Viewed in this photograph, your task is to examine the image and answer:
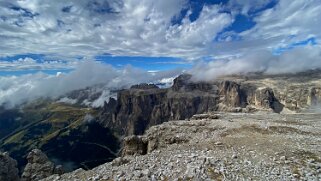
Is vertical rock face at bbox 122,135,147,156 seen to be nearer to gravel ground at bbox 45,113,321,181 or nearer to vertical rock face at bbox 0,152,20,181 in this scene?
gravel ground at bbox 45,113,321,181

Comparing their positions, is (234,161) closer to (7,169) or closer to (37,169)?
(37,169)

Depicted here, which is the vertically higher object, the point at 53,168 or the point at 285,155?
the point at 285,155

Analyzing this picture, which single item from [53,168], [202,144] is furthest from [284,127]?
[53,168]

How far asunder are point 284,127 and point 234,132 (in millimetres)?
6824

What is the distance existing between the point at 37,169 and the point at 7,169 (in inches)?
175

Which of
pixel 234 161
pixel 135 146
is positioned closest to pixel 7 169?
pixel 135 146

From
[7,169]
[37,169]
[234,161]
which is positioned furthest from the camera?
[37,169]

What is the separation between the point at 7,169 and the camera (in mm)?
46906

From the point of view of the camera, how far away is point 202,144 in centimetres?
3281

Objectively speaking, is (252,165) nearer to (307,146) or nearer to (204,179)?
(204,179)

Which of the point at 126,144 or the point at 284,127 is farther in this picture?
the point at 126,144

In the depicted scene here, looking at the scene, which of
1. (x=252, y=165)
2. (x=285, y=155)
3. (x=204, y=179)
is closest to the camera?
(x=204, y=179)

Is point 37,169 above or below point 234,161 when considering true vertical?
below

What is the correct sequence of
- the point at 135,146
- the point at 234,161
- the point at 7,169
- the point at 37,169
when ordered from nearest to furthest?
the point at 234,161
the point at 7,169
the point at 37,169
the point at 135,146
